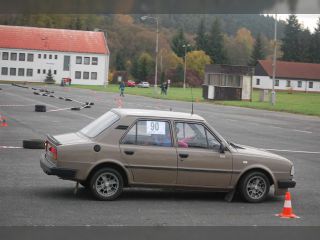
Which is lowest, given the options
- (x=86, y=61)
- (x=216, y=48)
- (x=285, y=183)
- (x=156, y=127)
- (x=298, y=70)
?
(x=285, y=183)

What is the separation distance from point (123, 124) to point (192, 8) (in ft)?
21.5

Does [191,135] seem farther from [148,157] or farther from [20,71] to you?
[20,71]

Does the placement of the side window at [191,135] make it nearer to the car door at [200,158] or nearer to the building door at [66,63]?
the car door at [200,158]

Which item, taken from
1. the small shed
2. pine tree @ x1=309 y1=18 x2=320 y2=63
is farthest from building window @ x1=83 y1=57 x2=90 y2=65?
the small shed

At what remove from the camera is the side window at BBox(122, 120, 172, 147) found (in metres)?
9.56

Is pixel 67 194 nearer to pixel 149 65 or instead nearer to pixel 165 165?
pixel 165 165

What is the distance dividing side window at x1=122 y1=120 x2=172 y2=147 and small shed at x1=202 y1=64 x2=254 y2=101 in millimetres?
51005

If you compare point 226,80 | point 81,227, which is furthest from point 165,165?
point 226,80

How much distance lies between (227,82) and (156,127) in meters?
51.7

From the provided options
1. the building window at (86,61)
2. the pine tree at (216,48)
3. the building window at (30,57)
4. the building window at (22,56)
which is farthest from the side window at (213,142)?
the pine tree at (216,48)

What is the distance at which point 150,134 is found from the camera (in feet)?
31.8

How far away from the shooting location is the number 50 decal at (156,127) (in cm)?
973

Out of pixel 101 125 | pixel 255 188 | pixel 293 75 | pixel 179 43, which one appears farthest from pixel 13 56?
pixel 255 188

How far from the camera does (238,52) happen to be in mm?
138125
